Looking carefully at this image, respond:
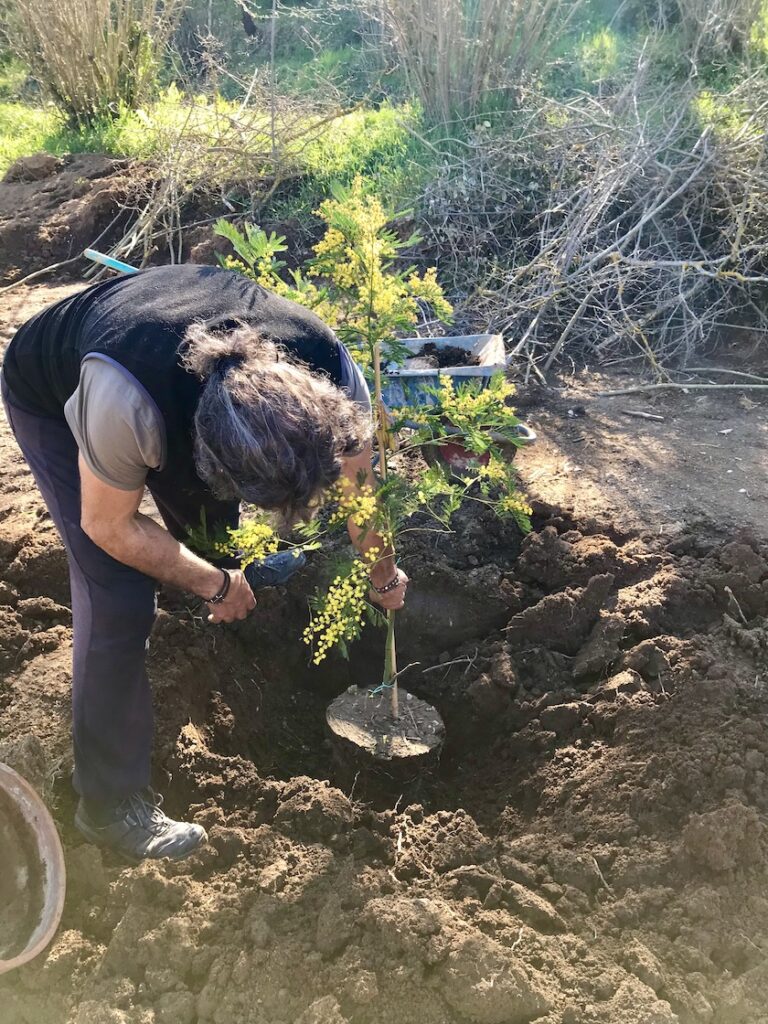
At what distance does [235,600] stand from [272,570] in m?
0.86

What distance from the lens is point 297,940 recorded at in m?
2.10

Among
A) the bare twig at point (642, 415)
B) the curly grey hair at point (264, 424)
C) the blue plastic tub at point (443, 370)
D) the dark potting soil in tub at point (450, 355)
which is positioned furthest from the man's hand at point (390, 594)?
the bare twig at point (642, 415)

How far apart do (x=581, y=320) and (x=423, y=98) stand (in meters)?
2.76

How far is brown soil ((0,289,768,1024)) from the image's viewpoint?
2.01m

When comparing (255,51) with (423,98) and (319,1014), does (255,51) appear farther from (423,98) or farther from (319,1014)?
(319,1014)

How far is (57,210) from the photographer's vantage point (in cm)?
714

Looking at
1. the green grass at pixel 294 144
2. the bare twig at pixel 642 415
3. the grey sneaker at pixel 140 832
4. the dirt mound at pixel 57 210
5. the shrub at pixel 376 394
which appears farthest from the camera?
the dirt mound at pixel 57 210

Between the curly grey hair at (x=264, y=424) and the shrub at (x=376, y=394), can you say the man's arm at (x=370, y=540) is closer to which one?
the shrub at (x=376, y=394)

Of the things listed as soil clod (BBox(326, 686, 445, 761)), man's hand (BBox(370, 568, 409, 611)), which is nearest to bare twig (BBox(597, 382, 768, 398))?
soil clod (BBox(326, 686, 445, 761))

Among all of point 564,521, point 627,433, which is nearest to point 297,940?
point 564,521

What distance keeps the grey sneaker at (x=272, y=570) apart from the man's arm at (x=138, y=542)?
2.75ft

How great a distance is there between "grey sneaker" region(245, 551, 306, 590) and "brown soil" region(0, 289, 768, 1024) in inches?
3.2

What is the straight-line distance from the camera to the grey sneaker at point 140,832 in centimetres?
229

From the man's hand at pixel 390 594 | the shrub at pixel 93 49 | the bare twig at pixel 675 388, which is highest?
the shrub at pixel 93 49
